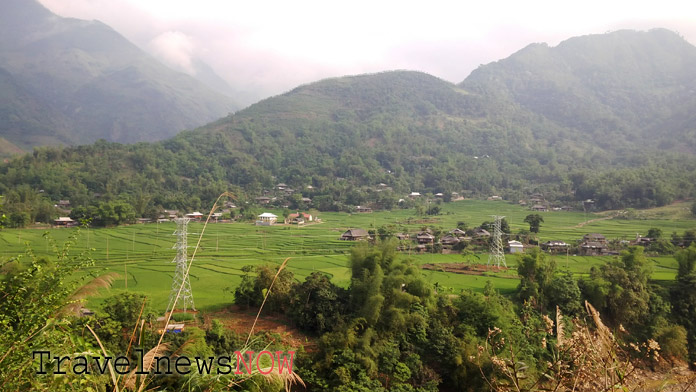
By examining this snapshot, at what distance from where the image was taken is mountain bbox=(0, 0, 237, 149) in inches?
4567

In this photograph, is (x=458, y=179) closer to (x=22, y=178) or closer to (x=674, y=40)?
(x=22, y=178)

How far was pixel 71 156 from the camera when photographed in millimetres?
56906

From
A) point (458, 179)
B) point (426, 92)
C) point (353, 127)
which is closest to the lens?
point (458, 179)

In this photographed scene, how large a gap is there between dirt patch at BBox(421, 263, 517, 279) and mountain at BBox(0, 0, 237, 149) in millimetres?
109552

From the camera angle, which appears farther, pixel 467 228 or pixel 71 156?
pixel 71 156

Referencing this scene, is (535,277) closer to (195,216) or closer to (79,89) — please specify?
(195,216)

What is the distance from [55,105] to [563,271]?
16254cm

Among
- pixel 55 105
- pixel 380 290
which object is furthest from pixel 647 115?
pixel 55 105

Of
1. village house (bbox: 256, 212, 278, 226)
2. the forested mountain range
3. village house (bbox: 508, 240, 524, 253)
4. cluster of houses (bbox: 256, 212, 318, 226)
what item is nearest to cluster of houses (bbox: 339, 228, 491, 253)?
village house (bbox: 508, 240, 524, 253)

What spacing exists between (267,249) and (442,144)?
72.0 m

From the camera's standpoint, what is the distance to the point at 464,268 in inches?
992

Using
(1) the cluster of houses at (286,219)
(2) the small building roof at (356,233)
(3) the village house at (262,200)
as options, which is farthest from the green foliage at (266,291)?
(3) the village house at (262,200)

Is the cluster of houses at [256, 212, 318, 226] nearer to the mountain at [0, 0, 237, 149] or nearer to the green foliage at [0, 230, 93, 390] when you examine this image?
the green foliage at [0, 230, 93, 390]

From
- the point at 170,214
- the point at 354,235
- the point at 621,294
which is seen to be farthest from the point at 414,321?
the point at 170,214
